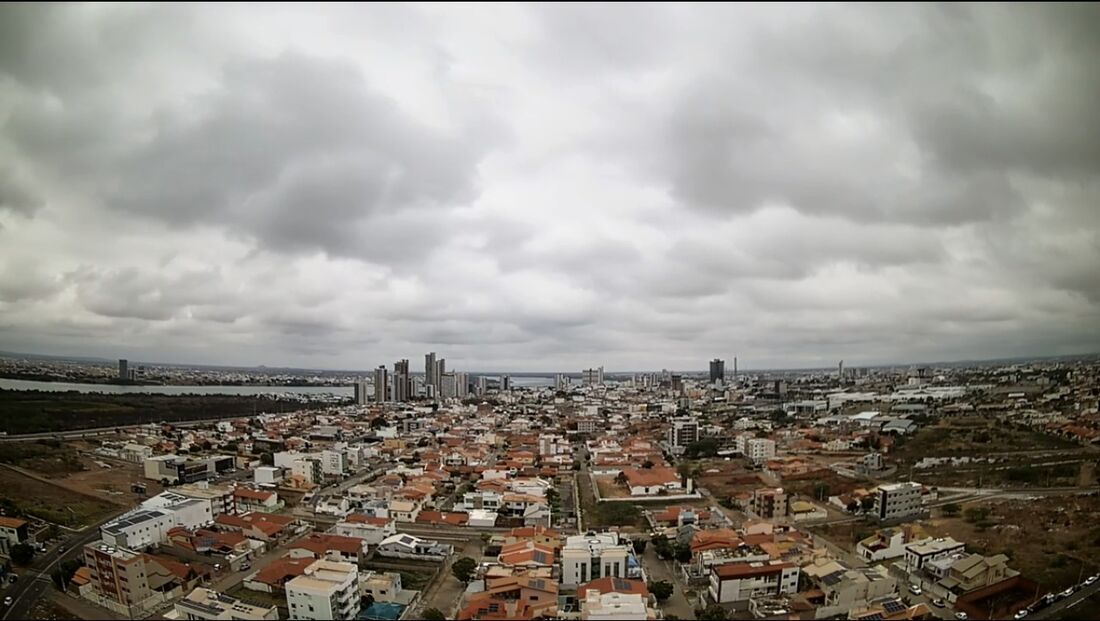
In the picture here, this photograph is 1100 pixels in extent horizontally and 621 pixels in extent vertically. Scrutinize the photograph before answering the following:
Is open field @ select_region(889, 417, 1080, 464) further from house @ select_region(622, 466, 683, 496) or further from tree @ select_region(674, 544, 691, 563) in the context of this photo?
tree @ select_region(674, 544, 691, 563)

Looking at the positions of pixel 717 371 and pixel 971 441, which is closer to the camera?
pixel 971 441

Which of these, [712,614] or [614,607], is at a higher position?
[614,607]

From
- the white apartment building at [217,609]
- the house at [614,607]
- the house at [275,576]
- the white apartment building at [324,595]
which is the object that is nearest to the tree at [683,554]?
the house at [614,607]

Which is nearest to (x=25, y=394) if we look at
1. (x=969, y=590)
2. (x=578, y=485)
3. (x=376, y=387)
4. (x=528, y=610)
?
(x=376, y=387)

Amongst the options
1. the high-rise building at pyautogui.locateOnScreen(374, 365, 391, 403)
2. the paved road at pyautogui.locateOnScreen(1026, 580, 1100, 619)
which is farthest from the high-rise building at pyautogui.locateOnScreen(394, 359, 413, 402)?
the paved road at pyautogui.locateOnScreen(1026, 580, 1100, 619)

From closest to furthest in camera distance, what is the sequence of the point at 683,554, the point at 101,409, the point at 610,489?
Answer: 1. the point at 683,554
2. the point at 610,489
3. the point at 101,409

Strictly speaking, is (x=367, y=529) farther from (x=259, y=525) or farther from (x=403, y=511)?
(x=259, y=525)

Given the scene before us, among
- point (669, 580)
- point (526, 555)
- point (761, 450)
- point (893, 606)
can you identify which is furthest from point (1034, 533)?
point (761, 450)

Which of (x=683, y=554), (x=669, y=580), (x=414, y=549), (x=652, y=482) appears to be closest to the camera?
(x=669, y=580)
